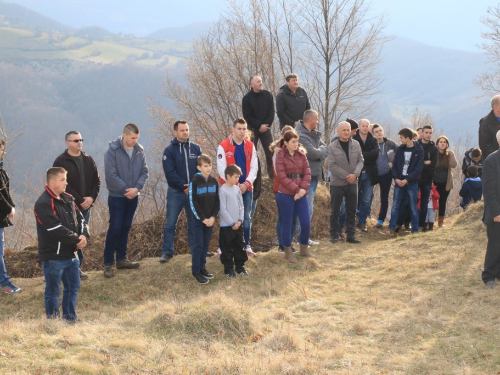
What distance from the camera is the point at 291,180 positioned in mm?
8133

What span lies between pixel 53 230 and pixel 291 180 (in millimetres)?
3815

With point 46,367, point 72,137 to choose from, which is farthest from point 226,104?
point 46,367

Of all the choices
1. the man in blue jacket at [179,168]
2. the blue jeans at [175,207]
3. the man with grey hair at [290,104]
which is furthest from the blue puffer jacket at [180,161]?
the man with grey hair at [290,104]

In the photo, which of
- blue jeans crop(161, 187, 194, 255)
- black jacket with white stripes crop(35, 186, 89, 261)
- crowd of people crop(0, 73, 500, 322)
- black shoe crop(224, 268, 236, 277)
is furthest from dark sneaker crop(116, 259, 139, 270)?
black jacket with white stripes crop(35, 186, 89, 261)

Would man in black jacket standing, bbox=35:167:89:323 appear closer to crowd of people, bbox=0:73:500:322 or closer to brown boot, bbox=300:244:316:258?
crowd of people, bbox=0:73:500:322

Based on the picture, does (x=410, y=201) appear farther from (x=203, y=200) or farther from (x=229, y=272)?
(x=203, y=200)

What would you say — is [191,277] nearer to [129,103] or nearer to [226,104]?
[226,104]

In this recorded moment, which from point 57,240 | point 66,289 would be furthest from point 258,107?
point 66,289

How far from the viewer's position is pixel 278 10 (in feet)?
72.7

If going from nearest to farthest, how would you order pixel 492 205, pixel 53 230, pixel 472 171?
pixel 53 230
pixel 492 205
pixel 472 171

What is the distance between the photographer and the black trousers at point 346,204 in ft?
32.1

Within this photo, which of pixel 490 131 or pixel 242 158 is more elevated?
pixel 490 131

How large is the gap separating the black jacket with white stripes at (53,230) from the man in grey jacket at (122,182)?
5.68ft

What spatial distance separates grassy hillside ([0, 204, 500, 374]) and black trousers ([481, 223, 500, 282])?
24 cm
